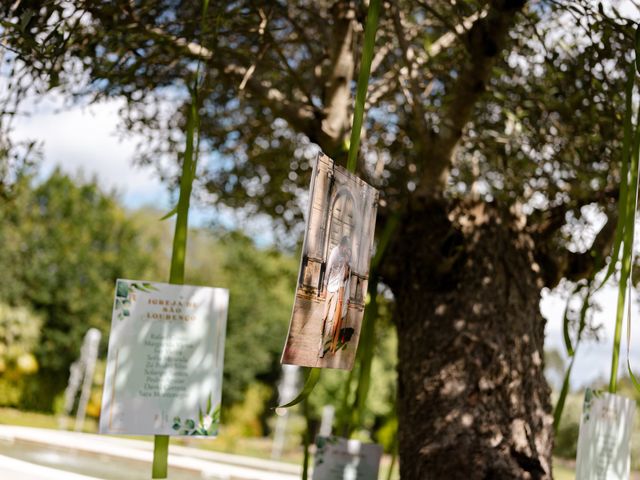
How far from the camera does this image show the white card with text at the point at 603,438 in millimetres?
2686

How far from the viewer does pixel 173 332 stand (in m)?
2.56

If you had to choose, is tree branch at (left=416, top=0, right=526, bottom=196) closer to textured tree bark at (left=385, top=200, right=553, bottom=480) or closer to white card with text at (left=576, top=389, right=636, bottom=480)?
textured tree bark at (left=385, top=200, right=553, bottom=480)

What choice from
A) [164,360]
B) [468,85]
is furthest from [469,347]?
[164,360]

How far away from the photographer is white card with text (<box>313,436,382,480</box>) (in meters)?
3.22

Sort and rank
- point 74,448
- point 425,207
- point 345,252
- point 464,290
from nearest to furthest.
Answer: point 345,252
point 464,290
point 425,207
point 74,448

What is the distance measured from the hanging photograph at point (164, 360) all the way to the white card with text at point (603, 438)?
1.36 metres

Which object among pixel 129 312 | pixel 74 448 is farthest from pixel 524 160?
pixel 74 448

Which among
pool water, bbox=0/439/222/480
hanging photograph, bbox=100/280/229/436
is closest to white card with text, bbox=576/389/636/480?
hanging photograph, bbox=100/280/229/436

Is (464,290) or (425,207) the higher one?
(425,207)

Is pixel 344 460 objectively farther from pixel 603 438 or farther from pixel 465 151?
pixel 465 151

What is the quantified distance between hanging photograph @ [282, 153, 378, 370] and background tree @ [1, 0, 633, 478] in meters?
1.17

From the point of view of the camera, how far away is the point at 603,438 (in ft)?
8.95

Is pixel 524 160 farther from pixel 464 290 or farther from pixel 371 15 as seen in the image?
pixel 371 15

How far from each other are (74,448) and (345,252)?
23.7 ft
